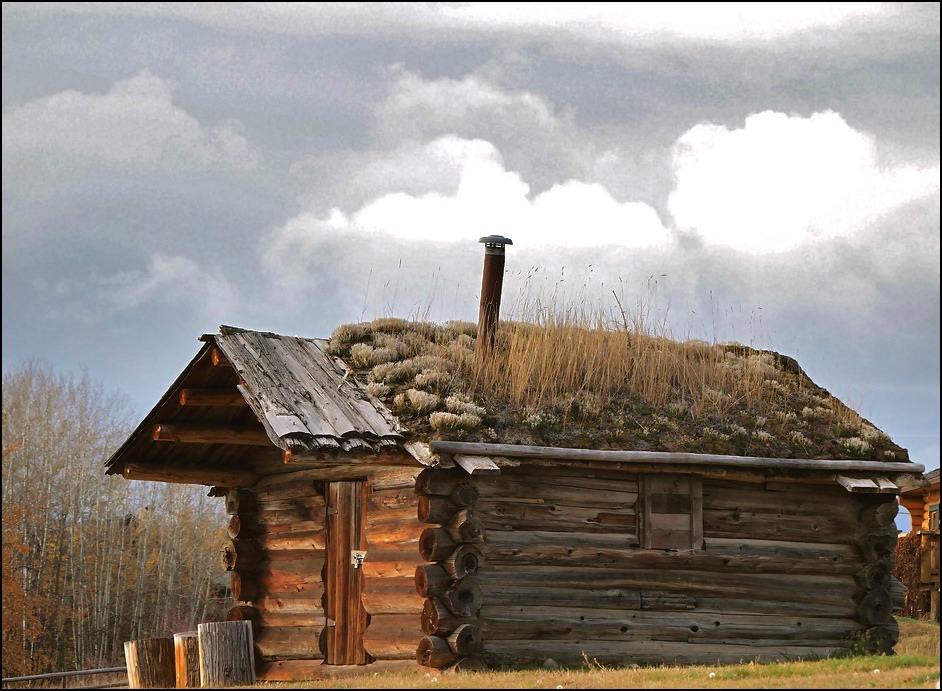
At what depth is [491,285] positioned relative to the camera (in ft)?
52.2

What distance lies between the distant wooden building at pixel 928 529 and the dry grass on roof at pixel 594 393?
29.6 feet

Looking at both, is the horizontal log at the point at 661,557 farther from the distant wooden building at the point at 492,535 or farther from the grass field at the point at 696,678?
the grass field at the point at 696,678

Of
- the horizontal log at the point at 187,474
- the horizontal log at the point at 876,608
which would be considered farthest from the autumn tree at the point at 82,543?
the horizontal log at the point at 876,608

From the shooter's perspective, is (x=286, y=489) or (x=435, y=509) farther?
(x=286, y=489)

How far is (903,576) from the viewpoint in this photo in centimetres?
2558

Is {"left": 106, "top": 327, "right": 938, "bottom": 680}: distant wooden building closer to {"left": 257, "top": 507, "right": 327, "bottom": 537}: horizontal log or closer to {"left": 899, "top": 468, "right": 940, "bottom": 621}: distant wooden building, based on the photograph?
{"left": 257, "top": 507, "right": 327, "bottom": 537}: horizontal log

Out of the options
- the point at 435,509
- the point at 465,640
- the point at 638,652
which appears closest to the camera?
the point at 465,640

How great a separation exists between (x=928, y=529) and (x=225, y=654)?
18751mm

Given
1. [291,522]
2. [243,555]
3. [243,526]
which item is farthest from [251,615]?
[291,522]

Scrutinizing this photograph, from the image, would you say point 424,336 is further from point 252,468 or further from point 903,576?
point 903,576

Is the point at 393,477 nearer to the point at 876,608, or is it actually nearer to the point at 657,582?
the point at 657,582

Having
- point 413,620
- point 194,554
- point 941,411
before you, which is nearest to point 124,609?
point 194,554

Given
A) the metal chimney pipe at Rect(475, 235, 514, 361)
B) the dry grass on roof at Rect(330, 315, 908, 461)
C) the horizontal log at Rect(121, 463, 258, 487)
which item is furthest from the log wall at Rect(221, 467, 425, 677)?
the metal chimney pipe at Rect(475, 235, 514, 361)

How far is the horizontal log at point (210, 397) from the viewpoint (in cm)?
1434
